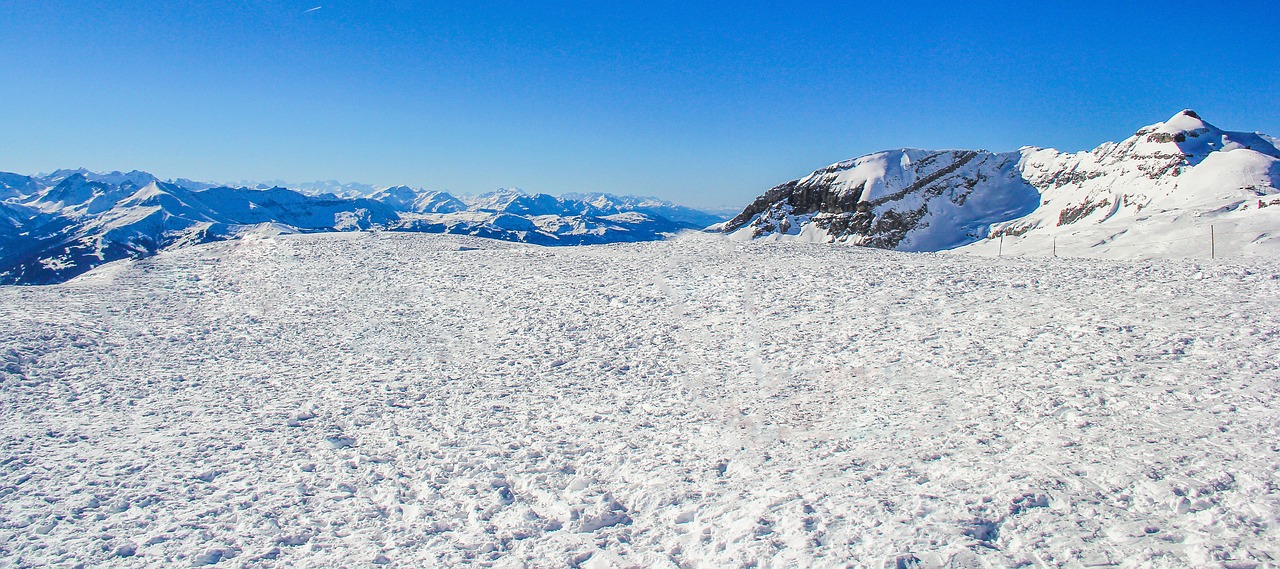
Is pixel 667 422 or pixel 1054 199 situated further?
pixel 1054 199

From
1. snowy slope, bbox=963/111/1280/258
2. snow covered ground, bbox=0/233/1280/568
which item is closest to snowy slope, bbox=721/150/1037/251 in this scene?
snowy slope, bbox=963/111/1280/258

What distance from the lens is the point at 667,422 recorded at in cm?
1259

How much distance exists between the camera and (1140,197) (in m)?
57.8

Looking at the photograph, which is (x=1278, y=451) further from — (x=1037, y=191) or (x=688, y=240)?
(x=1037, y=191)

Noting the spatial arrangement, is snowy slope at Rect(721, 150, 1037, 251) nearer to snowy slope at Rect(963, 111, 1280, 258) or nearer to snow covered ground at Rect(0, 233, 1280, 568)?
snowy slope at Rect(963, 111, 1280, 258)

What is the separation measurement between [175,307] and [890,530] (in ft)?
79.4

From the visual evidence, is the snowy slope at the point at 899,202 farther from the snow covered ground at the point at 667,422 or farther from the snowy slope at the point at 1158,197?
the snow covered ground at the point at 667,422

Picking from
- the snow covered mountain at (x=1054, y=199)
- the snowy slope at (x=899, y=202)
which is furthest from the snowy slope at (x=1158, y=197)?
the snowy slope at (x=899, y=202)

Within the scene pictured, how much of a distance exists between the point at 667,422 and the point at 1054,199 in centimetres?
7858

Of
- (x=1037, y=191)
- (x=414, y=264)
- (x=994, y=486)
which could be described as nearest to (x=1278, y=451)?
(x=994, y=486)

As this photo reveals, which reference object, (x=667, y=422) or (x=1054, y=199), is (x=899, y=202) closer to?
Result: (x=1054, y=199)

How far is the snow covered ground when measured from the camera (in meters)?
7.93

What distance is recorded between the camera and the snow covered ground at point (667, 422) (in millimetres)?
7926

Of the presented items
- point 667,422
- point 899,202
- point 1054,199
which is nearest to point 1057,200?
point 1054,199
